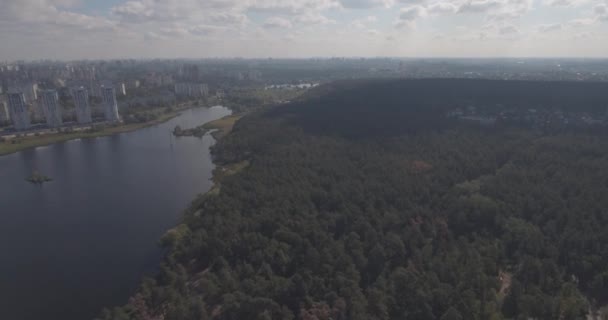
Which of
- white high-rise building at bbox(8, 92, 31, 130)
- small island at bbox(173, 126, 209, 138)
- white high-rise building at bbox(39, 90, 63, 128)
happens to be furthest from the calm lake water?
white high-rise building at bbox(39, 90, 63, 128)

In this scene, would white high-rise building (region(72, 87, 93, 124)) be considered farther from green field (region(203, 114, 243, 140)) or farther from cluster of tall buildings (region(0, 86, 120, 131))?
green field (region(203, 114, 243, 140))

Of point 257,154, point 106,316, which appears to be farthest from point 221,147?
point 106,316

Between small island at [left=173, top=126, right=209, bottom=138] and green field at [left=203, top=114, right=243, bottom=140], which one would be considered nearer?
green field at [left=203, top=114, right=243, bottom=140]

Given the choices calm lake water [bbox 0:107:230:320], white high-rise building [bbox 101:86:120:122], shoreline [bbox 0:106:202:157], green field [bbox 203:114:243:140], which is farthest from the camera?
white high-rise building [bbox 101:86:120:122]

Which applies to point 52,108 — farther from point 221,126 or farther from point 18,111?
point 221,126

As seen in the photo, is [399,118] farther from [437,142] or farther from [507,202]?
[507,202]

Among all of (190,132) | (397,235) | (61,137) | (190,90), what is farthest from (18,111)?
(397,235)
